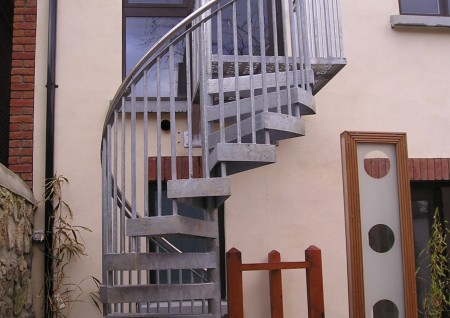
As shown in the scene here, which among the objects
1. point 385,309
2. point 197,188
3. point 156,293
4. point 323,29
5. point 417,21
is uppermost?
point 417,21

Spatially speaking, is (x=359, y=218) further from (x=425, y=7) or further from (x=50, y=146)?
(x=50, y=146)

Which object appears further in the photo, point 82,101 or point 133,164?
point 82,101

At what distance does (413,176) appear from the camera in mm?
4836

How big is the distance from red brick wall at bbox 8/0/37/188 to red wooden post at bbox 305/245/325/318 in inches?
86.0

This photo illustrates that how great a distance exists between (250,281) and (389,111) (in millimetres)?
1827

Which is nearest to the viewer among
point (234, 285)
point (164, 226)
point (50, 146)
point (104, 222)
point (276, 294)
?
point (164, 226)

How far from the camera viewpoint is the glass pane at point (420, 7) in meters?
5.22

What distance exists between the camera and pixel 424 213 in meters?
5.03

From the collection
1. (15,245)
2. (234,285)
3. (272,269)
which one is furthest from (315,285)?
(15,245)

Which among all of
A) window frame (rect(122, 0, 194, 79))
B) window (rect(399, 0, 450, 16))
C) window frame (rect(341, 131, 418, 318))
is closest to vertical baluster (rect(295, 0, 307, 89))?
window frame (rect(341, 131, 418, 318))

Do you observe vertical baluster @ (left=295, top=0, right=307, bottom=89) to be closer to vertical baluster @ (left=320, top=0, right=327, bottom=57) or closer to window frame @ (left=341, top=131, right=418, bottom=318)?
vertical baluster @ (left=320, top=0, right=327, bottom=57)

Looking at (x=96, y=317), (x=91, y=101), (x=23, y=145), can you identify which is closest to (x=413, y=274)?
(x=96, y=317)

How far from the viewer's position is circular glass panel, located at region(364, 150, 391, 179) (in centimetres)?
476

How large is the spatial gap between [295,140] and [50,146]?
193 centimetres
